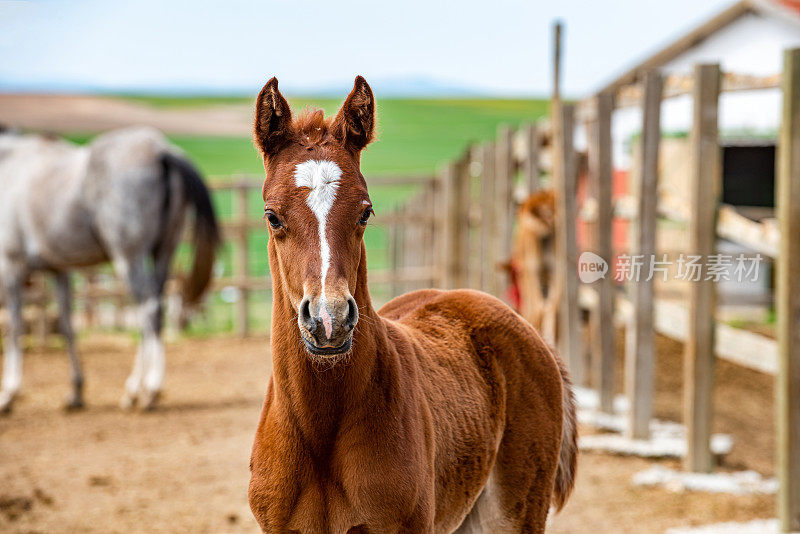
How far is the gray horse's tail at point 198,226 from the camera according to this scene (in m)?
7.07

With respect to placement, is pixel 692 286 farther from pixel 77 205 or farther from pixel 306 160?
pixel 77 205

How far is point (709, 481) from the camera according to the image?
4855 mm

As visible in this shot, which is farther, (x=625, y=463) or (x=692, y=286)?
(x=625, y=463)

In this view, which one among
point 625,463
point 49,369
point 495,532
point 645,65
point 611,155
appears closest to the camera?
point 495,532

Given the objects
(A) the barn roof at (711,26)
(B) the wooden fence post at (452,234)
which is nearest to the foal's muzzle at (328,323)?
(B) the wooden fence post at (452,234)

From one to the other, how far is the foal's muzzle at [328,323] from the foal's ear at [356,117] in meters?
0.53

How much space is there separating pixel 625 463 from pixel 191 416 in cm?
355

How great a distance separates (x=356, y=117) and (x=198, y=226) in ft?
16.8

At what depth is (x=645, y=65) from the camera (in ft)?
43.6

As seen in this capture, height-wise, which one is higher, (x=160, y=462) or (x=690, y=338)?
(x=690, y=338)

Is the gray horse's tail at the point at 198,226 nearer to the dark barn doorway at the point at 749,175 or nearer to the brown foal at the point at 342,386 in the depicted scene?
the brown foal at the point at 342,386

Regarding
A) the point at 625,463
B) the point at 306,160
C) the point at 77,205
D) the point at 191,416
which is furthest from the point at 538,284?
the point at 306,160

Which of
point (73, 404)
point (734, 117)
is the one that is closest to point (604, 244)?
point (73, 404)

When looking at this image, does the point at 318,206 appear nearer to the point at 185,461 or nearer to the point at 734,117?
the point at 185,461
